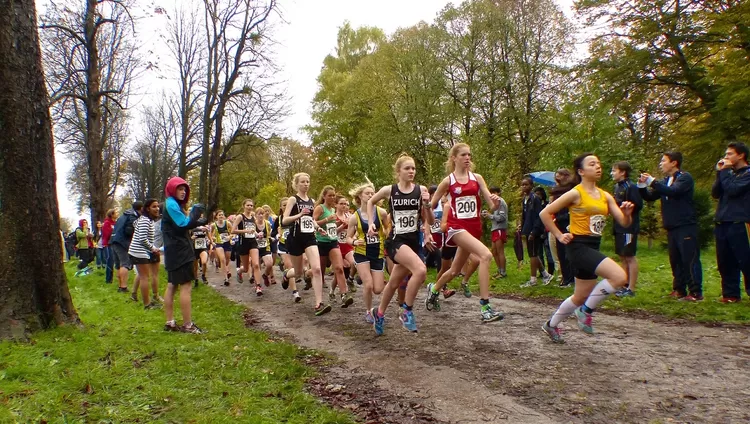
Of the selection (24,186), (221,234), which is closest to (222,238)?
(221,234)

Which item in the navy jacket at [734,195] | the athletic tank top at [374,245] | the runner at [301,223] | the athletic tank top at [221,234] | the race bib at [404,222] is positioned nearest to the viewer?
the race bib at [404,222]

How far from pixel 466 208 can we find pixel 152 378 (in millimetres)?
3935

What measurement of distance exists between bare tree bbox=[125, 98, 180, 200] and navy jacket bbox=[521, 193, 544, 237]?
3284cm

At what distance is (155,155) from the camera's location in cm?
4281

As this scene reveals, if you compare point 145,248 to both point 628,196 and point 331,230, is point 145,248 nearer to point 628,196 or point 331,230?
point 331,230

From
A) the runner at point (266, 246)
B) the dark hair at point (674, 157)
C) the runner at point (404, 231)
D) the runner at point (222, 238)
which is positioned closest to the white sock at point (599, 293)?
the runner at point (404, 231)

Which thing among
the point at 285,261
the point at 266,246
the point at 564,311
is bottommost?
the point at 564,311

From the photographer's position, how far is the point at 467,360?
15.8 ft

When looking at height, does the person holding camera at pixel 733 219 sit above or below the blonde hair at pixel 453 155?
below

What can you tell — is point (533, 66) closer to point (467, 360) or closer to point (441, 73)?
point (441, 73)

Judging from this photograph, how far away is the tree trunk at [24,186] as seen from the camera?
5.62 metres

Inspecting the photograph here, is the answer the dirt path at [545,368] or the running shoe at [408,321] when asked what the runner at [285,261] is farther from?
the running shoe at [408,321]

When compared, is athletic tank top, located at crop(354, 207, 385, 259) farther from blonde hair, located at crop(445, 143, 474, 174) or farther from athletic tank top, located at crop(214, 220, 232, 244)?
athletic tank top, located at crop(214, 220, 232, 244)

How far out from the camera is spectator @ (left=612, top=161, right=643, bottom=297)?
7719mm
